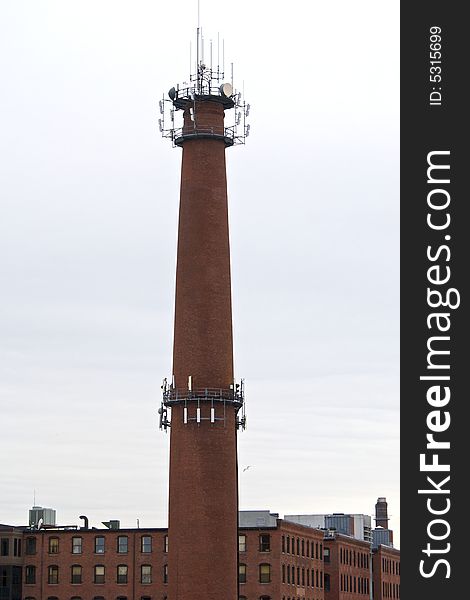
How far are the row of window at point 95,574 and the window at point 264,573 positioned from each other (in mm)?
9077

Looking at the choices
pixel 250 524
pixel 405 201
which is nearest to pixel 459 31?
pixel 405 201

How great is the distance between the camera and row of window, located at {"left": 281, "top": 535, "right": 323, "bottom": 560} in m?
135

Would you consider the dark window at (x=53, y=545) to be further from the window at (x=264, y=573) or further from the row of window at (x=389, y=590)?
the row of window at (x=389, y=590)

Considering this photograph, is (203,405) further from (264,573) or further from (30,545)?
(30,545)

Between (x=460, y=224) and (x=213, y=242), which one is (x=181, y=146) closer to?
(x=213, y=242)

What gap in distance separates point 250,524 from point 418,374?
99383mm

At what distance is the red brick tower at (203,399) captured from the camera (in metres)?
91.5

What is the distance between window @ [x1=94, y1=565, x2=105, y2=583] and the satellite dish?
5732 centimetres

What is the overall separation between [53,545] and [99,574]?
5223 mm

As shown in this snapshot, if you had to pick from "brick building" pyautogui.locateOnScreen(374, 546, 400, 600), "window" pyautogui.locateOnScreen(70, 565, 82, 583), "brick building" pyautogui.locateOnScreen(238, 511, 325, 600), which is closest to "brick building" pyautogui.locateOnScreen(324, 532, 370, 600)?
"brick building" pyautogui.locateOnScreen(374, 546, 400, 600)

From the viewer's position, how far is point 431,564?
3653cm

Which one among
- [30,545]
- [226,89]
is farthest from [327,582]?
[226,89]

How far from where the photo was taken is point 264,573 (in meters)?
132

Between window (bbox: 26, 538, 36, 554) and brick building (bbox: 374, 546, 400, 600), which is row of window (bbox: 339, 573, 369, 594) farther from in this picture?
window (bbox: 26, 538, 36, 554)
